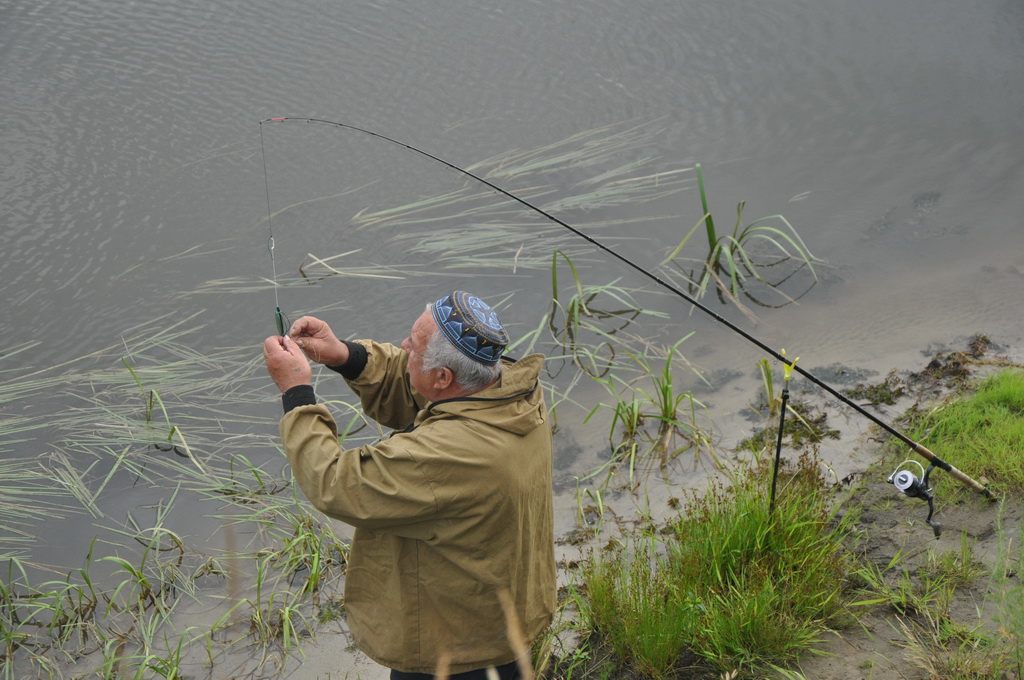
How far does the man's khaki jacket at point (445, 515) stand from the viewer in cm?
189

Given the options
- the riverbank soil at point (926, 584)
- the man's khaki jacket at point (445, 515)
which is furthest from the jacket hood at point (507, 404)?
the riverbank soil at point (926, 584)

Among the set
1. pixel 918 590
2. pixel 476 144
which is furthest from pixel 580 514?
pixel 476 144

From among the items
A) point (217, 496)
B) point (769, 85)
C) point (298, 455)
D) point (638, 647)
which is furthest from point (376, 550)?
point (769, 85)

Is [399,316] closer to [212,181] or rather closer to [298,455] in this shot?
[212,181]

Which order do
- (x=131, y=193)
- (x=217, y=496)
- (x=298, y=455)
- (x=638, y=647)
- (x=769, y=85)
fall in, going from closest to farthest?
(x=298, y=455) < (x=638, y=647) < (x=217, y=496) < (x=131, y=193) < (x=769, y=85)

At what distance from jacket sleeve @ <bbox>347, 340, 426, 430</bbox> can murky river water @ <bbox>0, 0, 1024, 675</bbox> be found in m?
1.70

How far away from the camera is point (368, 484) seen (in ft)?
6.12

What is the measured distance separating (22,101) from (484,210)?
275 centimetres

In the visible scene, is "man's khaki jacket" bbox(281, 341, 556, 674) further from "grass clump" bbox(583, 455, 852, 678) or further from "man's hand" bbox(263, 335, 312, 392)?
"grass clump" bbox(583, 455, 852, 678)

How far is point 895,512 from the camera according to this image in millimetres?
3076

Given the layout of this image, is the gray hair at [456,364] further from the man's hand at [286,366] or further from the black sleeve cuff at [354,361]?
the black sleeve cuff at [354,361]

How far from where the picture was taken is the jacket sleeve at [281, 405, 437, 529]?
1869 millimetres

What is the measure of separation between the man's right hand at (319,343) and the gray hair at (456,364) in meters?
0.43

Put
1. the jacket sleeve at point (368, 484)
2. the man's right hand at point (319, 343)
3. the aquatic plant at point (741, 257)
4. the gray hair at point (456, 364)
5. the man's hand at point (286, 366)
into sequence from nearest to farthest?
the jacket sleeve at point (368, 484) → the gray hair at point (456, 364) → the man's hand at point (286, 366) → the man's right hand at point (319, 343) → the aquatic plant at point (741, 257)
